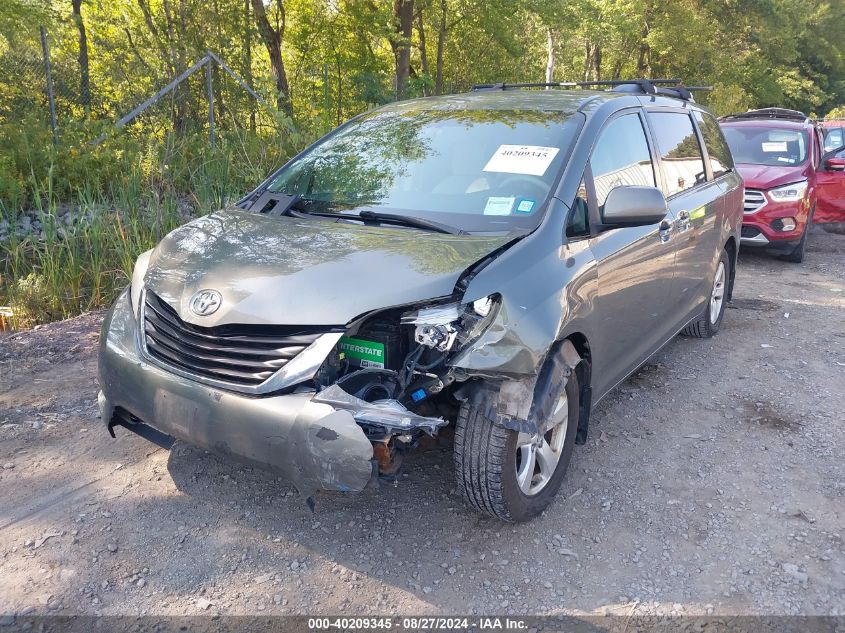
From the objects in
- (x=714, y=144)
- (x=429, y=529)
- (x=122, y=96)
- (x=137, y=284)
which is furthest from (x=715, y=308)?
(x=122, y=96)

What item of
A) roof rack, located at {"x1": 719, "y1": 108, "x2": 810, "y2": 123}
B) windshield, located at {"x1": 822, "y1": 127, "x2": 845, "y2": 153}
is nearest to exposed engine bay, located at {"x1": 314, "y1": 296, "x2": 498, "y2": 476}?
roof rack, located at {"x1": 719, "y1": 108, "x2": 810, "y2": 123}

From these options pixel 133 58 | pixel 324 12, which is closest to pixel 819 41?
pixel 324 12

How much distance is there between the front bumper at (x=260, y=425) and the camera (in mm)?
2480

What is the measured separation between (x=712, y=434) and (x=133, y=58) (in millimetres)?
10413

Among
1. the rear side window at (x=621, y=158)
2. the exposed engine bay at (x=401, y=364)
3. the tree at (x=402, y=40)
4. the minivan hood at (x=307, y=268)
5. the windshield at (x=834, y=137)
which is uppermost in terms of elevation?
the tree at (x=402, y=40)

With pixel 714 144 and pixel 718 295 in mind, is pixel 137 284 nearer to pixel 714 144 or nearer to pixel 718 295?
pixel 714 144

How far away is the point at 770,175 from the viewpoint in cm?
899

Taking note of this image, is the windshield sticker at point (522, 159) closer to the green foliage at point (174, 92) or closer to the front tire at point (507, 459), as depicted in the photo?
the front tire at point (507, 459)

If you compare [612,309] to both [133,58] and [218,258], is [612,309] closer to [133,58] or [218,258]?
[218,258]

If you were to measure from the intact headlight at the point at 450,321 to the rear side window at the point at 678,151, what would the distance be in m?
2.18

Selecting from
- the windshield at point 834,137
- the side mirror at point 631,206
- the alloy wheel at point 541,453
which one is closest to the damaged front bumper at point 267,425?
the alloy wheel at point 541,453

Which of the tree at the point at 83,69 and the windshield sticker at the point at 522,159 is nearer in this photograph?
the windshield sticker at the point at 522,159

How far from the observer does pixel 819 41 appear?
38156 millimetres

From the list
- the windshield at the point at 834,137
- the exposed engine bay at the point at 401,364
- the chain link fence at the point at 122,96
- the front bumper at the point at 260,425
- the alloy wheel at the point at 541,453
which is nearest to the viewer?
the front bumper at the point at 260,425
